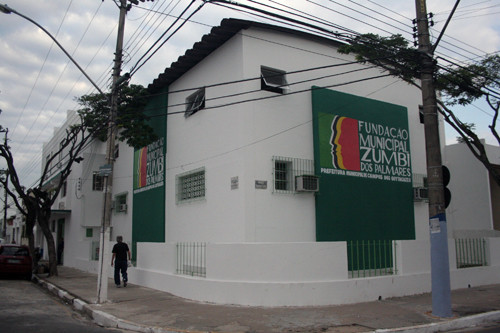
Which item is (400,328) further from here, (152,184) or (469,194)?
(469,194)

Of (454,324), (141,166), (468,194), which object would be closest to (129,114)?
(141,166)

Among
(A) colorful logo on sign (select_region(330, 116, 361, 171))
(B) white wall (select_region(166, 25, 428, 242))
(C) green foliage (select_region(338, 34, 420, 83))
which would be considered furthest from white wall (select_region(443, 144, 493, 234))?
(C) green foliage (select_region(338, 34, 420, 83))

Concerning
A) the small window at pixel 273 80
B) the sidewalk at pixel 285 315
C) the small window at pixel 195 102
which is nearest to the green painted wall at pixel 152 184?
the small window at pixel 195 102

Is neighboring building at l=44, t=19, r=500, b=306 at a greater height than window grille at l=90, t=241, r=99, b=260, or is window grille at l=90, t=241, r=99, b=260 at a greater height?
neighboring building at l=44, t=19, r=500, b=306

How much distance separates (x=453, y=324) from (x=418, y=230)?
21.9ft

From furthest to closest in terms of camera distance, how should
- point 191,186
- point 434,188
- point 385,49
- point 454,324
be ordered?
1. point 191,186
2. point 385,49
3. point 434,188
4. point 454,324

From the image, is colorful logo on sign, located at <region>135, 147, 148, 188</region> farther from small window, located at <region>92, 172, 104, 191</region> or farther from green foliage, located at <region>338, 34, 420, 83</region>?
green foliage, located at <region>338, 34, 420, 83</region>

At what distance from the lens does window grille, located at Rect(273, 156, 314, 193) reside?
1206 cm

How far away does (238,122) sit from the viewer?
39.2ft

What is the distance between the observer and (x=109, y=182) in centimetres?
1109

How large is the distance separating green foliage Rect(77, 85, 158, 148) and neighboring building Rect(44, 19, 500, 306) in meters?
0.77

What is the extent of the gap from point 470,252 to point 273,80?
306 inches

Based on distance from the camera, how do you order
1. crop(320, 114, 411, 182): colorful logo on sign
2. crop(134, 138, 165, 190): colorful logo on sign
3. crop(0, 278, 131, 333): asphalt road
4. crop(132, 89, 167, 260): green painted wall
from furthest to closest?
crop(134, 138, 165, 190): colorful logo on sign < crop(132, 89, 167, 260): green painted wall < crop(320, 114, 411, 182): colorful logo on sign < crop(0, 278, 131, 333): asphalt road

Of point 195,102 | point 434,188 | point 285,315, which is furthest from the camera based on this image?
point 195,102
